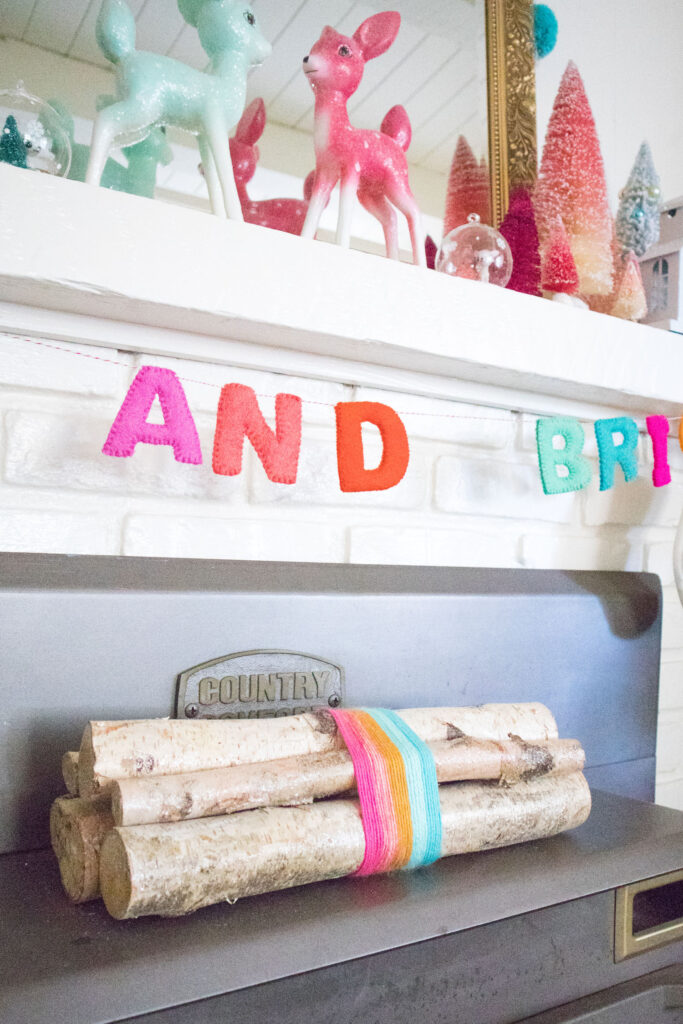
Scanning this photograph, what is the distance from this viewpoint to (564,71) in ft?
3.47

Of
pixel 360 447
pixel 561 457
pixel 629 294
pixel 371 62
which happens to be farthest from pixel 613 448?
pixel 371 62

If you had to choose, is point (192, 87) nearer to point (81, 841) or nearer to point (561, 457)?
point (561, 457)

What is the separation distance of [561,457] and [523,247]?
287 mm

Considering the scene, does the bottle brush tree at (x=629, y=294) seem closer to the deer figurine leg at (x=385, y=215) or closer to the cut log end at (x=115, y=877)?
the deer figurine leg at (x=385, y=215)

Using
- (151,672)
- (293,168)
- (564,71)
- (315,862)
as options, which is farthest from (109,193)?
(564,71)

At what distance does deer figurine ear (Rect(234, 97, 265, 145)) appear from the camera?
0.84m

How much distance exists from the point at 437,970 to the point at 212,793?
19cm

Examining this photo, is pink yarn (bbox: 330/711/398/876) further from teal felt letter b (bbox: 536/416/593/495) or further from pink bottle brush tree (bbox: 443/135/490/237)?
pink bottle brush tree (bbox: 443/135/490/237)

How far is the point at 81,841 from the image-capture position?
0.50m

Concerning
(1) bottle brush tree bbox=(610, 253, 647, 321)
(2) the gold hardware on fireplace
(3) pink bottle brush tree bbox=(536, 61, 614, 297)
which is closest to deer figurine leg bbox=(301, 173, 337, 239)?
(3) pink bottle brush tree bbox=(536, 61, 614, 297)

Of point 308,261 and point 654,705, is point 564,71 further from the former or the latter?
point 654,705

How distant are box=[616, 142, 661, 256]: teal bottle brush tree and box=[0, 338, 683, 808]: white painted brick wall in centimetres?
28

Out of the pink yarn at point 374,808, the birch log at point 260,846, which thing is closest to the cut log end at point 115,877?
the birch log at point 260,846

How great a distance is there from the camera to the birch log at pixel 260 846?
1.52 feet
